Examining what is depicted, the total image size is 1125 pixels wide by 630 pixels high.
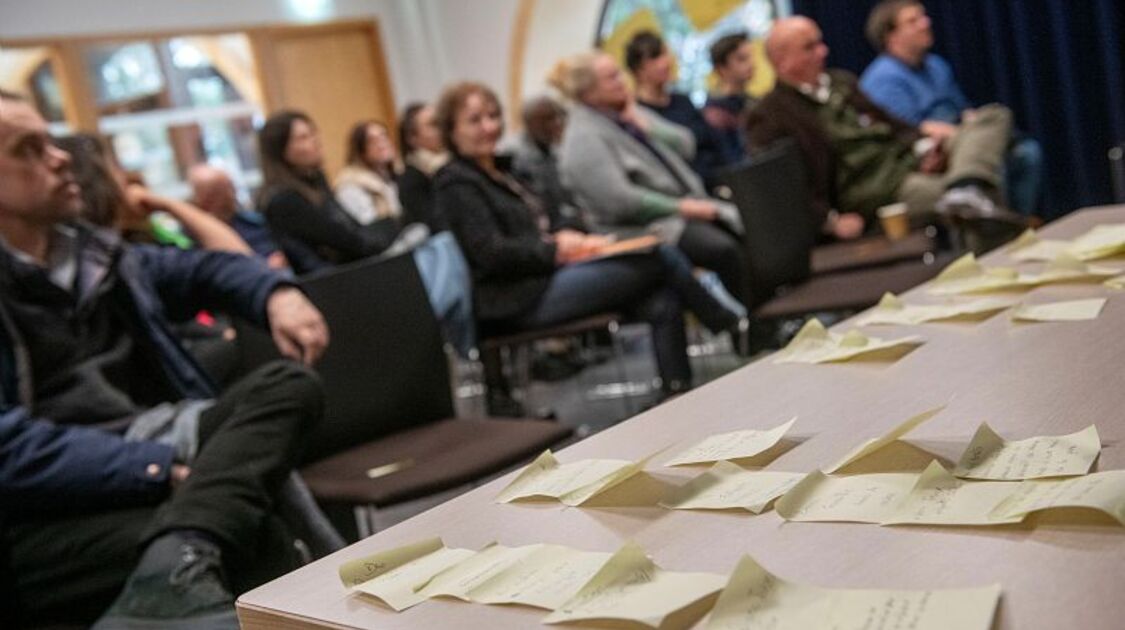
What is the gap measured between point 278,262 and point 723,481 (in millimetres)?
3796

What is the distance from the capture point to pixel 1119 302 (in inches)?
57.8

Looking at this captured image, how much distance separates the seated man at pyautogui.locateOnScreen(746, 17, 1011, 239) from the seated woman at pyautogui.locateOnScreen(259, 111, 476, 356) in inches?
51.7

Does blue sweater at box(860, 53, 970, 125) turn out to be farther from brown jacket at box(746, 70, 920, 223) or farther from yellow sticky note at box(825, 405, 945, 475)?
yellow sticky note at box(825, 405, 945, 475)

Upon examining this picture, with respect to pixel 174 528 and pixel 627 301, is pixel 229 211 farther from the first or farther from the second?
pixel 174 528

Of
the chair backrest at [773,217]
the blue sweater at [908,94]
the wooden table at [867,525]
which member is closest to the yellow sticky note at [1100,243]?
the wooden table at [867,525]

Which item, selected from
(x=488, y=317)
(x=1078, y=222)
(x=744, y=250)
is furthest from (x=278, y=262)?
(x=1078, y=222)

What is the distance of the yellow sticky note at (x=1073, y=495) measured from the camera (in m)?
0.79

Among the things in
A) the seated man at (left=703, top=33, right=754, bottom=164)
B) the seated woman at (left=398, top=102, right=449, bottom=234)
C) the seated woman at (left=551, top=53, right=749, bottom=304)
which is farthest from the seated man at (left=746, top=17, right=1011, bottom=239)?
the seated woman at (left=398, top=102, right=449, bottom=234)

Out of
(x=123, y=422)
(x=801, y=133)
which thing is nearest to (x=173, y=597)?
(x=123, y=422)

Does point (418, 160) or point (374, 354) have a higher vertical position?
point (418, 160)

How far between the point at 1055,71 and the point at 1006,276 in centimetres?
552

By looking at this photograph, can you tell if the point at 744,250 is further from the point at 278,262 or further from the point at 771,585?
the point at 771,585

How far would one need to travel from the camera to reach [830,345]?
5.15 ft

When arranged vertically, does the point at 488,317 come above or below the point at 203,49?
below
